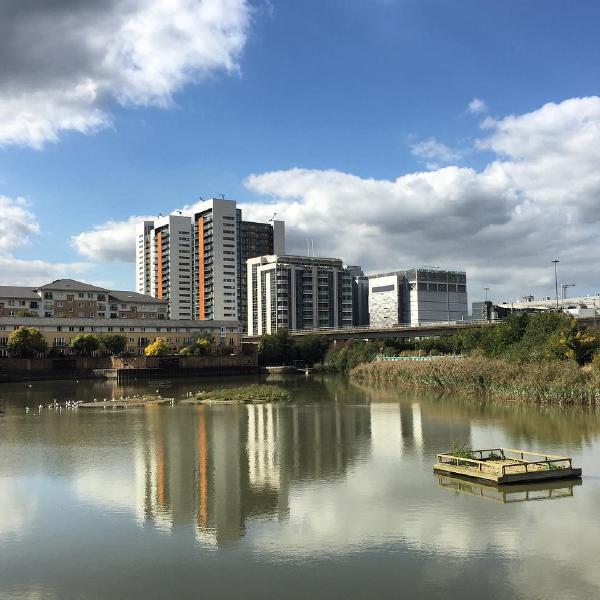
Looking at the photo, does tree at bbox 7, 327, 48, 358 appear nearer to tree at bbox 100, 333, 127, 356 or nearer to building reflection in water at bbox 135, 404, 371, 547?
tree at bbox 100, 333, 127, 356

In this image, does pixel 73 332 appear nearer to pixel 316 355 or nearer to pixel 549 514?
pixel 316 355

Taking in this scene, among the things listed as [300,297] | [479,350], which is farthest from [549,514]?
[300,297]

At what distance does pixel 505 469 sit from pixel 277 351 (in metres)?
91.9

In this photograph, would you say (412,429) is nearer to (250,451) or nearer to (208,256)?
(250,451)

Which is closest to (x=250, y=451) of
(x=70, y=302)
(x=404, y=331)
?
(x=404, y=331)

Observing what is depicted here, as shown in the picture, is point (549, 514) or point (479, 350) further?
point (479, 350)

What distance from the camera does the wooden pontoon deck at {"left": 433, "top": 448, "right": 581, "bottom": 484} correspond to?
845 inches

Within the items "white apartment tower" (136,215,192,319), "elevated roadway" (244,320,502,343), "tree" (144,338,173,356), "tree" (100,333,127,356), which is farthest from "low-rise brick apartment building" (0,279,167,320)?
"white apartment tower" (136,215,192,319)

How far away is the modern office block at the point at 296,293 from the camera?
159 meters

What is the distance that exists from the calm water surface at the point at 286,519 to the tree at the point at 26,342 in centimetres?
6051

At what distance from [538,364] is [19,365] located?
2689 inches

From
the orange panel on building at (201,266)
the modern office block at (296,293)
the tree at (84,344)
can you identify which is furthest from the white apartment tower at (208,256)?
the tree at (84,344)

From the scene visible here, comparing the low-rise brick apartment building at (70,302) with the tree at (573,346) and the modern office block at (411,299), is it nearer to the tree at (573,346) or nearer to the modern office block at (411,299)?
Answer: the modern office block at (411,299)

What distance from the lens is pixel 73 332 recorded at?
104875 mm
